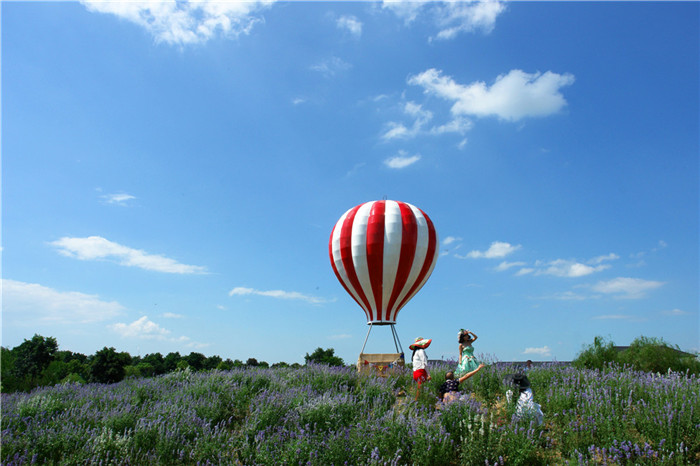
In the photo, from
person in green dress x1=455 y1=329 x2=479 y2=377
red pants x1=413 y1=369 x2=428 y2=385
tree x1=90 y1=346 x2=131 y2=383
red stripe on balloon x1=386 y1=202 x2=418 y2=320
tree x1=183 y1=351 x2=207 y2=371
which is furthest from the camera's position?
tree x1=183 y1=351 x2=207 y2=371

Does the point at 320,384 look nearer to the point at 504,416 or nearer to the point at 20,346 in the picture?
the point at 504,416

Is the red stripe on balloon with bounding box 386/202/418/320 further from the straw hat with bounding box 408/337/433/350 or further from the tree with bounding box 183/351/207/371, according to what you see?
the tree with bounding box 183/351/207/371

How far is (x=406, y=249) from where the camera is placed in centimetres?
1684

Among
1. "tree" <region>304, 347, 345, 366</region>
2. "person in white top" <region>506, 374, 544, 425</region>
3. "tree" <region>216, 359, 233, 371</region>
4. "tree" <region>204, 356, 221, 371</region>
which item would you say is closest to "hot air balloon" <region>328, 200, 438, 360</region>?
"tree" <region>304, 347, 345, 366</region>

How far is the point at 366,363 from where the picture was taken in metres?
14.5

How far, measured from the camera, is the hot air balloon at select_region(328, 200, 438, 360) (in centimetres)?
1689

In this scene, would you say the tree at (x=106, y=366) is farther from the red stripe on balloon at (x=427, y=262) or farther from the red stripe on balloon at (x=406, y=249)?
the red stripe on balloon at (x=427, y=262)

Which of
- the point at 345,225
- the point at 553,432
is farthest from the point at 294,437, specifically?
the point at 345,225

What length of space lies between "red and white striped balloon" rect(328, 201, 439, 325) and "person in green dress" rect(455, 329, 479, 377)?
27.0 ft

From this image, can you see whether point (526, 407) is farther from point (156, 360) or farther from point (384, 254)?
point (156, 360)

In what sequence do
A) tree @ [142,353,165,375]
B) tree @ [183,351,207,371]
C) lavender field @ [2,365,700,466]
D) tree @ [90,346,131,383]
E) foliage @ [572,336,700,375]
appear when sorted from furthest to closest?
1. tree @ [142,353,165,375]
2. tree @ [183,351,207,371]
3. tree @ [90,346,131,383]
4. foliage @ [572,336,700,375]
5. lavender field @ [2,365,700,466]

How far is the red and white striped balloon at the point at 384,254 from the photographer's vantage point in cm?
1689

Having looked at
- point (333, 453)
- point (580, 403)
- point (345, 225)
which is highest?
point (345, 225)

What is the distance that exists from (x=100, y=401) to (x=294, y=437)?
485 centimetres
